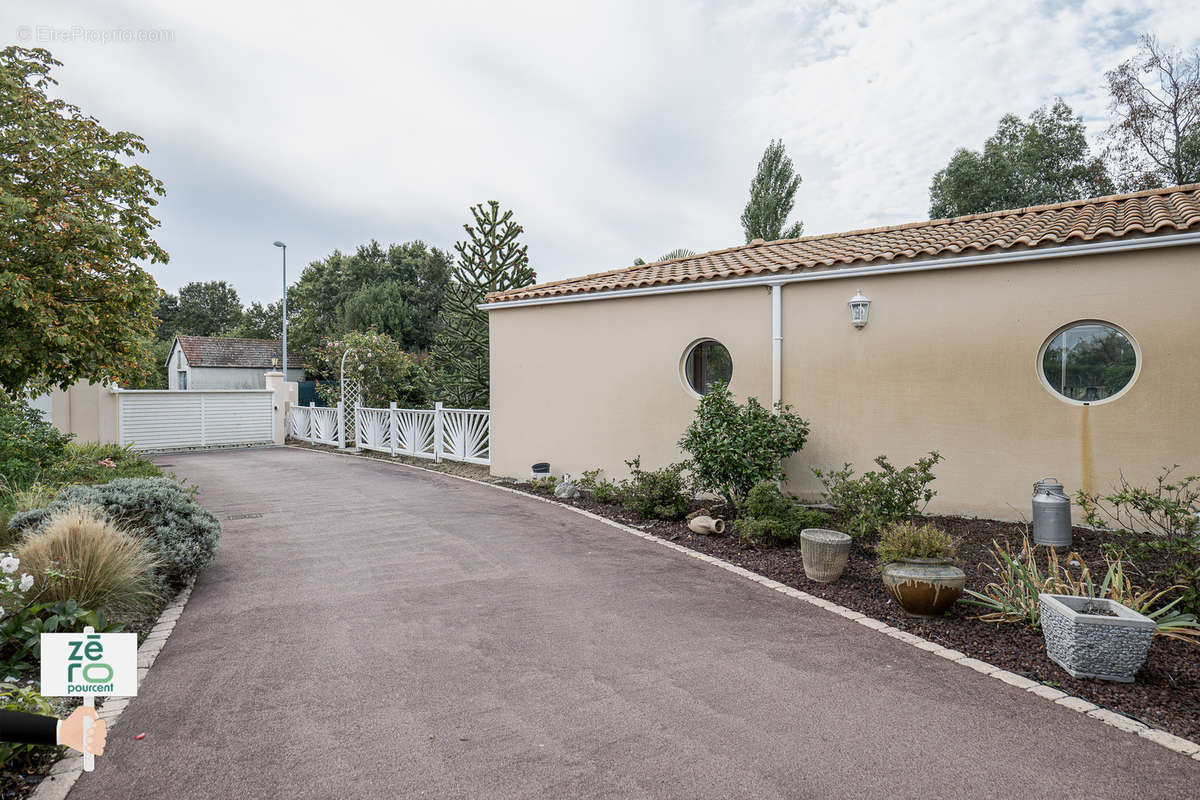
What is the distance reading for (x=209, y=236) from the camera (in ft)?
75.8

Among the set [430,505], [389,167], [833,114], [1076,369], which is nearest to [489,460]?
[430,505]

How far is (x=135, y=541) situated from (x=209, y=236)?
22127 millimetres

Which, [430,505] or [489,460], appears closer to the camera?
[430,505]

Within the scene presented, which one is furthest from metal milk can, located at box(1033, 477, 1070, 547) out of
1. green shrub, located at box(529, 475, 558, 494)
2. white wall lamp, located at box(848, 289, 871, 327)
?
green shrub, located at box(529, 475, 558, 494)

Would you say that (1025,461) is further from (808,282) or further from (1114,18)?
(1114,18)

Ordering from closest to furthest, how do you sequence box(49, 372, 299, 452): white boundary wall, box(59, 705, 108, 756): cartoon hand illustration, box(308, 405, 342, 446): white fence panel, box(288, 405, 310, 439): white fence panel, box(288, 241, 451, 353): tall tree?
box(59, 705, 108, 756): cartoon hand illustration, box(49, 372, 299, 452): white boundary wall, box(308, 405, 342, 446): white fence panel, box(288, 405, 310, 439): white fence panel, box(288, 241, 451, 353): tall tree

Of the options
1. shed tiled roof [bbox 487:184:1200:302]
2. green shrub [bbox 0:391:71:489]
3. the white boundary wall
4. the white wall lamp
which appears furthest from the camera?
the white boundary wall

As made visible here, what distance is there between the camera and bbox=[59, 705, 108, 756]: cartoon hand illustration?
4.83 ft

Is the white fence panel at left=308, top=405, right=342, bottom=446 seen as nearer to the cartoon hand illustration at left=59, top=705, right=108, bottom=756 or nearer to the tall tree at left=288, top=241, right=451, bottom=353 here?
the tall tree at left=288, top=241, right=451, bottom=353

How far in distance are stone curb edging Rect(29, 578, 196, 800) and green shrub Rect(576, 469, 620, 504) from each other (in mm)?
5360

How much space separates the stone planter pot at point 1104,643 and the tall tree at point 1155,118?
2325 centimetres

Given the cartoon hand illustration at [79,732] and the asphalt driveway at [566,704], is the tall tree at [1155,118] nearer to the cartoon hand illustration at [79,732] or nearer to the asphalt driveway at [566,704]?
the asphalt driveway at [566,704]

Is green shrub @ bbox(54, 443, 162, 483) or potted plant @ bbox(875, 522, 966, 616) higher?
green shrub @ bbox(54, 443, 162, 483)

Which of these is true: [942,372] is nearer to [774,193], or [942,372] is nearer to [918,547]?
[918,547]
